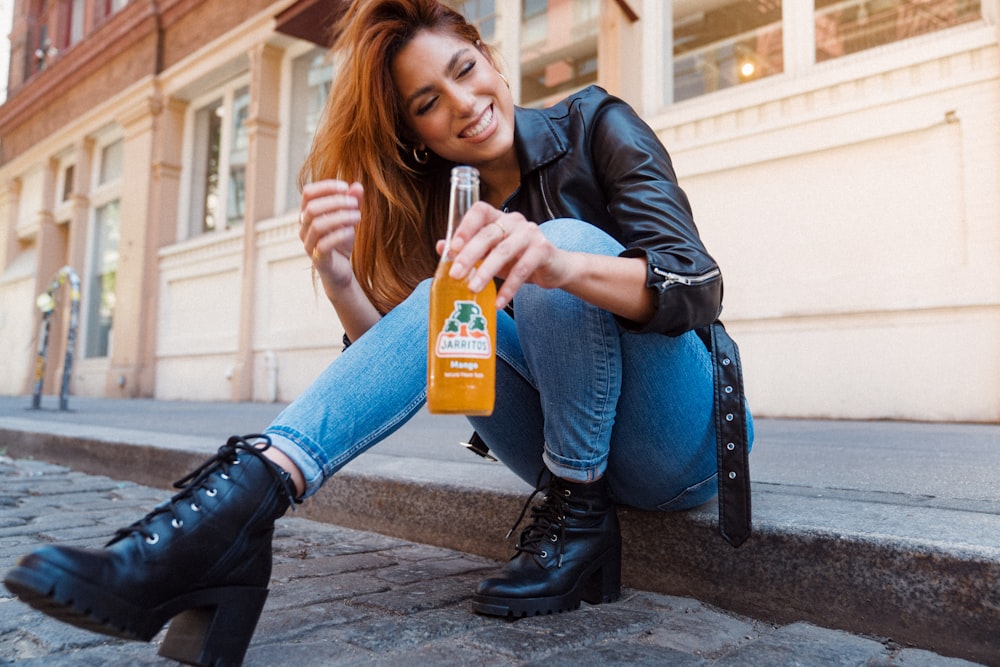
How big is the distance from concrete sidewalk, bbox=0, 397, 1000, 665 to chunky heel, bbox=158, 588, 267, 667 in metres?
0.81

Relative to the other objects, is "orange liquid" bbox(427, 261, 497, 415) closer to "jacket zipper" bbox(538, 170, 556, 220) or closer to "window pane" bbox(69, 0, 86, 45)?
"jacket zipper" bbox(538, 170, 556, 220)

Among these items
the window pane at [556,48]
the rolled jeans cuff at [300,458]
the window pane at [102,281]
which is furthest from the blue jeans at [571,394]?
the window pane at [102,281]

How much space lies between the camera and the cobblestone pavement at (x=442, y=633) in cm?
122

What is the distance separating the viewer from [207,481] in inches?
48.5

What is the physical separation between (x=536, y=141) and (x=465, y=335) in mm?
724

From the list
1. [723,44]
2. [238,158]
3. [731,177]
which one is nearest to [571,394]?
[731,177]

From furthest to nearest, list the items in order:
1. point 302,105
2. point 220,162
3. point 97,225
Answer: point 97,225 < point 220,162 < point 302,105

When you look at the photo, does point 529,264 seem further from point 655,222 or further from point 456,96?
point 456,96

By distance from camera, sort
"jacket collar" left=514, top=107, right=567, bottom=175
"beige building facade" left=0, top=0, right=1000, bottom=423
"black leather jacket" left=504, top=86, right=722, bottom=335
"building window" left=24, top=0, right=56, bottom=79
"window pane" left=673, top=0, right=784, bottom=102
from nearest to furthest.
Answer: "black leather jacket" left=504, top=86, right=722, bottom=335 < "jacket collar" left=514, top=107, right=567, bottom=175 < "beige building facade" left=0, top=0, right=1000, bottom=423 < "window pane" left=673, top=0, right=784, bottom=102 < "building window" left=24, top=0, right=56, bottom=79

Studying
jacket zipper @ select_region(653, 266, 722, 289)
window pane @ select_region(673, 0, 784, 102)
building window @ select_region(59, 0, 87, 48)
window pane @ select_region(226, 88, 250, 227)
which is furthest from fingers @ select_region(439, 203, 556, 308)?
building window @ select_region(59, 0, 87, 48)

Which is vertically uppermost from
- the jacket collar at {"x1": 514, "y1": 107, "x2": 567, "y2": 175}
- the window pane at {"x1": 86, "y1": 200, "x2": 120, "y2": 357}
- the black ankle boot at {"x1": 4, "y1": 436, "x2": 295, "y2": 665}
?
the window pane at {"x1": 86, "y1": 200, "x2": 120, "y2": 357}

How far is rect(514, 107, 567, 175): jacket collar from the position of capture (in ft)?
5.44

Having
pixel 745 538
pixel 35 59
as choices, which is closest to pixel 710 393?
pixel 745 538

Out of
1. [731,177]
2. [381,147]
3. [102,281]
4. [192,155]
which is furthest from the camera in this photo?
[102,281]
